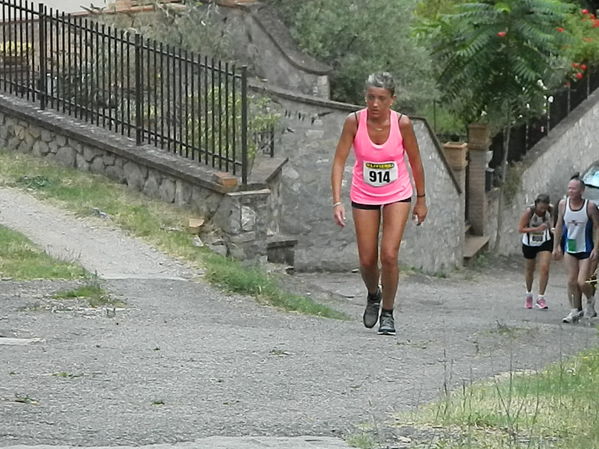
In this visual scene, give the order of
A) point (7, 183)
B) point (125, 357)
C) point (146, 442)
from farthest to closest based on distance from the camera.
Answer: point (7, 183) < point (125, 357) < point (146, 442)

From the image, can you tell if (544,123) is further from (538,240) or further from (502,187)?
(538,240)

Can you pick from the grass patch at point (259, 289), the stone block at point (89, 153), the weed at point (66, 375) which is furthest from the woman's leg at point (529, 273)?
the weed at point (66, 375)

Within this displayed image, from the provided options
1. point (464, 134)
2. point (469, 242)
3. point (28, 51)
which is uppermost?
point (28, 51)

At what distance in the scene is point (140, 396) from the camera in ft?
23.7

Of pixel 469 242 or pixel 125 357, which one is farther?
pixel 469 242

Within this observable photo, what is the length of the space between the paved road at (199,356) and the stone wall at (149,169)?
0.89 m

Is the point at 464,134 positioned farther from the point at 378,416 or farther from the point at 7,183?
the point at 378,416

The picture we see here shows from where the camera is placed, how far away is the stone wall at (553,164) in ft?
68.9

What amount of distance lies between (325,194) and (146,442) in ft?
32.2

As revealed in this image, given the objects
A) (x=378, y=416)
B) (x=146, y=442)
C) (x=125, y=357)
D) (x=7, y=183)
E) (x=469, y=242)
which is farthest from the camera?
(x=469, y=242)

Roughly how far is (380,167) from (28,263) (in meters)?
3.43

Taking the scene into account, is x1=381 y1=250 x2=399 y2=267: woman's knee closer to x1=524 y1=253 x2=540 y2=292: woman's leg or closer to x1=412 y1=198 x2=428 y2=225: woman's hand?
x1=412 y1=198 x2=428 y2=225: woman's hand

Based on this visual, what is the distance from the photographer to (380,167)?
981cm

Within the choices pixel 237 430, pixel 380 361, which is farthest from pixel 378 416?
pixel 380 361
